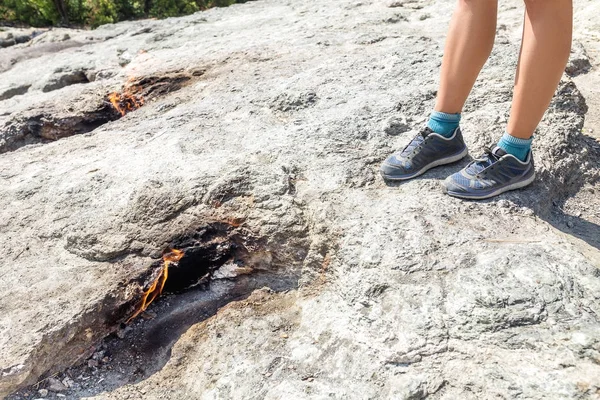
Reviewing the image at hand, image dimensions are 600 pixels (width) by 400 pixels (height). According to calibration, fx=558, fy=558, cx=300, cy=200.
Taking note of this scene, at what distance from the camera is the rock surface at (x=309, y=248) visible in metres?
1.66

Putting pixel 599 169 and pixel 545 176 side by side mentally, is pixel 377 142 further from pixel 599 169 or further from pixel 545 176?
pixel 599 169

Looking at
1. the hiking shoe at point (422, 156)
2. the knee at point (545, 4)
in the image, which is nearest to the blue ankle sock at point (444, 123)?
the hiking shoe at point (422, 156)

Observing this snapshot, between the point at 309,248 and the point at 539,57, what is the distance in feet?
3.46

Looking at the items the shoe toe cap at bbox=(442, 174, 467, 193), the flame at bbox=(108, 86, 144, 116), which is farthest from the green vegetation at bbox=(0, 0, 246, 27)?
the shoe toe cap at bbox=(442, 174, 467, 193)

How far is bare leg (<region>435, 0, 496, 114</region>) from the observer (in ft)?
6.57

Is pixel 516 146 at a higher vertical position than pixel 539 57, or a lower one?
lower

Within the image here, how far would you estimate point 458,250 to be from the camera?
1896 millimetres

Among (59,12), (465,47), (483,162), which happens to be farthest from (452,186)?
(59,12)

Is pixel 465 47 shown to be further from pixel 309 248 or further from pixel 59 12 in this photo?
pixel 59 12

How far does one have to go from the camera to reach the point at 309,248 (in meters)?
2.17

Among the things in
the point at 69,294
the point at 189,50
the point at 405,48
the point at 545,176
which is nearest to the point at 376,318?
the point at 545,176

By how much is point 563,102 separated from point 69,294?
2339 millimetres

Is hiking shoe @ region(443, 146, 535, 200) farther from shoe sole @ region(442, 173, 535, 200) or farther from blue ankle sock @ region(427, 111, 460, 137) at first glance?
blue ankle sock @ region(427, 111, 460, 137)

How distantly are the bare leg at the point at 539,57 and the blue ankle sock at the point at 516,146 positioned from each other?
0.04 m
